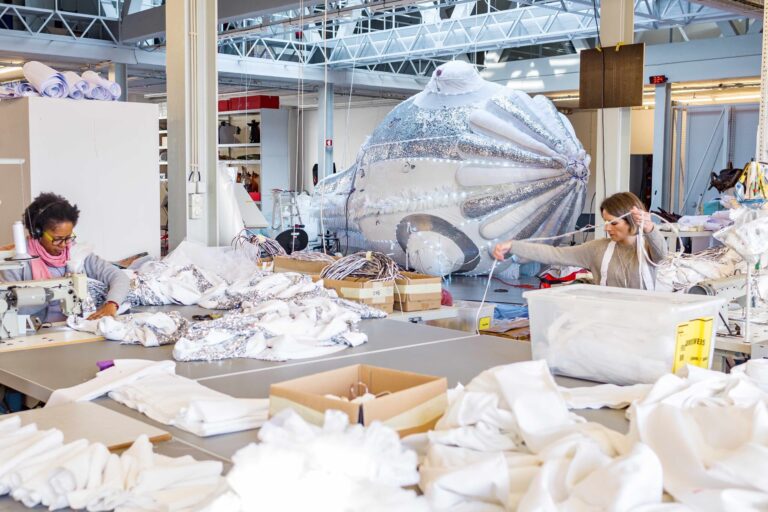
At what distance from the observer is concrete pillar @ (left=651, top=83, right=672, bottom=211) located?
580 inches

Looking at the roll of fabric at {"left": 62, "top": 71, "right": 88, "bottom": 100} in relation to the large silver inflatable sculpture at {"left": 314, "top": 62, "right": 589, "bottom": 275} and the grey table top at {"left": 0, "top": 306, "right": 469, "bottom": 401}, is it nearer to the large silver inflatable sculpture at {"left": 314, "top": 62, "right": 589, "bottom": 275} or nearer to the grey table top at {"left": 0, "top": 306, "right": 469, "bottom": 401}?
the grey table top at {"left": 0, "top": 306, "right": 469, "bottom": 401}

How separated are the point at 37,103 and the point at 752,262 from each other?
409cm

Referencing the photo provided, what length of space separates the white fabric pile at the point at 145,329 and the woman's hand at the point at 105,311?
232 mm

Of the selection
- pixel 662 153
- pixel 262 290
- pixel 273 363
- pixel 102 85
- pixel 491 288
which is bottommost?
pixel 491 288

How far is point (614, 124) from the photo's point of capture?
649cm

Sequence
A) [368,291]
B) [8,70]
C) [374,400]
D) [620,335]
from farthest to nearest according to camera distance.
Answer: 1. [8,70]
2. [368,291]
3. [620,335]
4. [374,400]

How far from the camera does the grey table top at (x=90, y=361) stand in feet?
9.00

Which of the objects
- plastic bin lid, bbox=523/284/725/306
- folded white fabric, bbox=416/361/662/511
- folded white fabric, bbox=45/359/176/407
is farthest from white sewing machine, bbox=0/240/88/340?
folded white fabric, bbox=416/361/662/511

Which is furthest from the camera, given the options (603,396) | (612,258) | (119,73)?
(119,73)

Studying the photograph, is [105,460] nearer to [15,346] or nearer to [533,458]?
[533,458]

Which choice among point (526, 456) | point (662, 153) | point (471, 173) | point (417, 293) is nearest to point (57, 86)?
point (417, 293)

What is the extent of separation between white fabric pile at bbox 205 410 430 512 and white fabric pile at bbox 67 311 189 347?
1.86 meters

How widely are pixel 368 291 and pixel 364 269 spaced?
0.84 feet

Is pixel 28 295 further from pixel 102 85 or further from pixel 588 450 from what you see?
pixel 102 85
